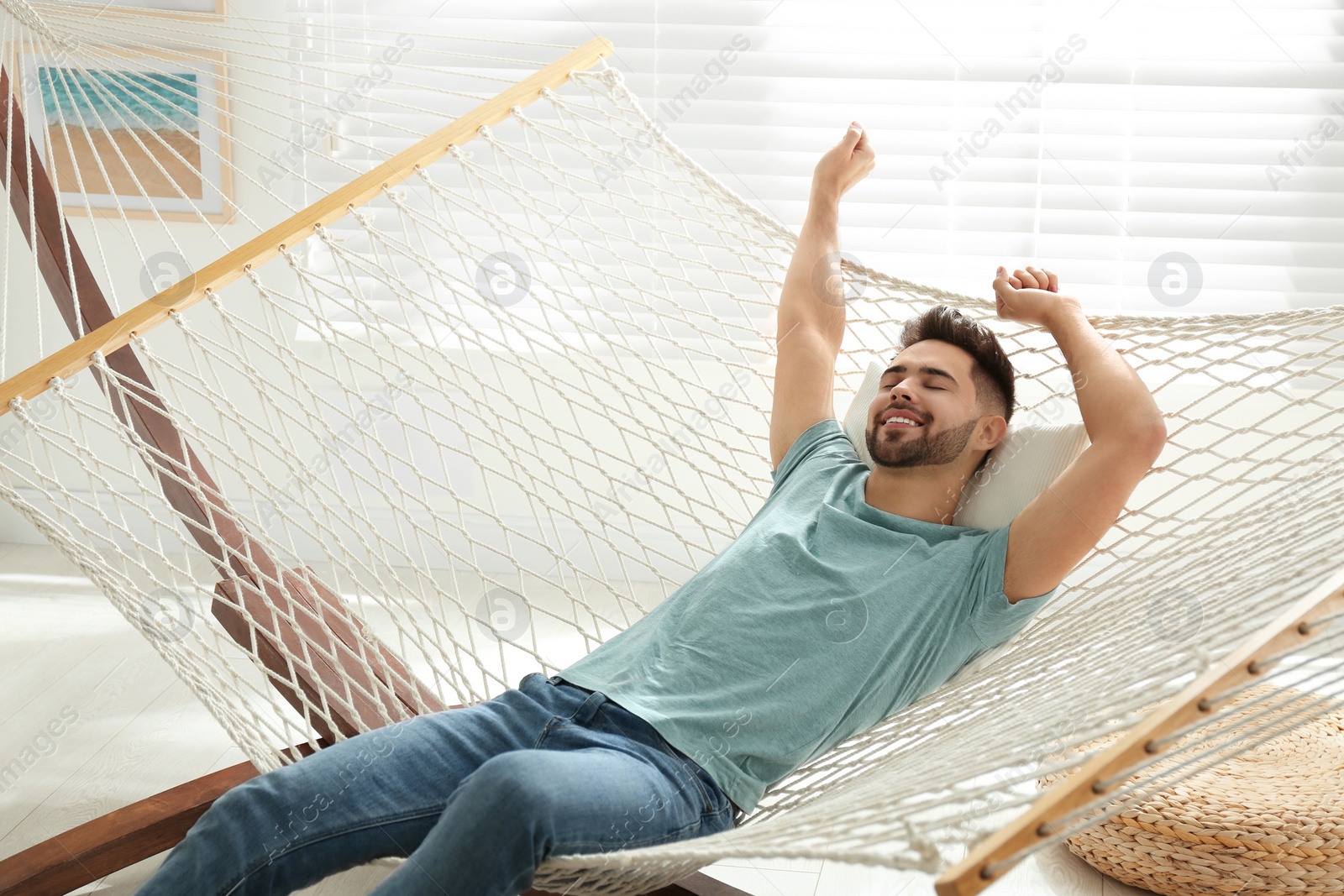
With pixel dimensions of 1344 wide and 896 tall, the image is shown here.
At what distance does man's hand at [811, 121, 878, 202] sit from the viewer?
1573mm

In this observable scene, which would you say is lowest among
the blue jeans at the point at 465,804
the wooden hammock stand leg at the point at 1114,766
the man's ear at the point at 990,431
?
the wooden hammock stand leg at the point at 1114,766

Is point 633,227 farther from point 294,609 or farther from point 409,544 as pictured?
point 294,609

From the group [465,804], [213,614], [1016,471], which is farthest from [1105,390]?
[213,614]

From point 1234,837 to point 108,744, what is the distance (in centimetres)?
160

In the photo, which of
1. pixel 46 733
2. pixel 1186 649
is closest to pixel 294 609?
pixel 46 733

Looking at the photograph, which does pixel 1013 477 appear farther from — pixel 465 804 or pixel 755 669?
pixel 465 804

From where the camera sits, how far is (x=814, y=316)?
1.50 m

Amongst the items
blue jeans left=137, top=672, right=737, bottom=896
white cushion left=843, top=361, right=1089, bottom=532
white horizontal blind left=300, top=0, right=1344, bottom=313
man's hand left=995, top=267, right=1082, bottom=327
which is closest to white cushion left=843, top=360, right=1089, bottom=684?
white cushion left=843, top=361, right=1089, bottom=532

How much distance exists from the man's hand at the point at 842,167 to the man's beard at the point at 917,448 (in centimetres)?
42

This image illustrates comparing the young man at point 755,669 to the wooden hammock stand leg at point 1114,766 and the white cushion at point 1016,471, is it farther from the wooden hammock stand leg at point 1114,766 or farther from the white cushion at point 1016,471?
the wooden hammock stand leg at point 1114,766

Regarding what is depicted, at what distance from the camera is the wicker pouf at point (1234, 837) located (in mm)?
1398

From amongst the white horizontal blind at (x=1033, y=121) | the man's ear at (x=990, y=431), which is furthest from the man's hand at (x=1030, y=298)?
the white horizontal blind at (x=1033, y=121)

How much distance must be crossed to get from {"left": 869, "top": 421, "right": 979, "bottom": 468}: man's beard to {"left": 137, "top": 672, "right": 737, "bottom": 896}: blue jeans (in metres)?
0.40

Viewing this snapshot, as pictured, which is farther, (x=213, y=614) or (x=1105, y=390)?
(x=213, y=614)
